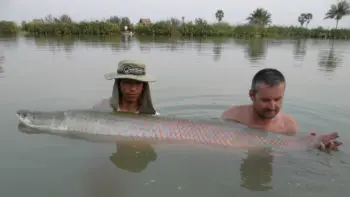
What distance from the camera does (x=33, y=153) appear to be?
11.2ft

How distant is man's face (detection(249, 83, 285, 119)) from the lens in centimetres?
312

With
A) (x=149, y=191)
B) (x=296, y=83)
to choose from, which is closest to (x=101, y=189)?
(x=149, y=191)

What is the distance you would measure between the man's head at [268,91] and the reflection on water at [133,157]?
1266 millimetres

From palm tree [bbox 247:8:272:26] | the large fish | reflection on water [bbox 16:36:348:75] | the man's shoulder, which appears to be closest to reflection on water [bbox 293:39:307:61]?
reflection on water [bbox 16:36:348:75]

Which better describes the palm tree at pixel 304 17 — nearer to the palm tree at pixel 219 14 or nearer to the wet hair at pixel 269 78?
the palm tree at pixel 219 14

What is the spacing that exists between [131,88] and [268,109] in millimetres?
1553

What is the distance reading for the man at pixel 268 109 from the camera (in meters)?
3.13

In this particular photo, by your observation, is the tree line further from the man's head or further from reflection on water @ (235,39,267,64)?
the man's head

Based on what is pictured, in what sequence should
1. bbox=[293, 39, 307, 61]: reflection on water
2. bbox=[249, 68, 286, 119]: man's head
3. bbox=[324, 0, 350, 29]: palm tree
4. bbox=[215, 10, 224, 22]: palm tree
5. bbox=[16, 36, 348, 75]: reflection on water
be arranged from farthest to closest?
bbox=[215, 10, 224, 22]: palm tree → bbox=[324, 0, 350, 29]: palm tree → bbox=[293, 39, 307, 61]: reflection on water → bbox=[16, 36, 348, 75]: reflection on water → bbox=[249, 68, 286, 119]: man's head

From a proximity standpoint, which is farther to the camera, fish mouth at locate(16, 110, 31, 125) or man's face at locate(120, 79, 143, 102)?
fish mouth at locate(16, 110, 31, 125)

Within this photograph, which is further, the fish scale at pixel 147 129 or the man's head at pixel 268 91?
the fish scale at pixel 147 129

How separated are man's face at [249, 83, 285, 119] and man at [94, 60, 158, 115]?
1.19m

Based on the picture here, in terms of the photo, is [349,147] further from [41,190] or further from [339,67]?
[339,67]

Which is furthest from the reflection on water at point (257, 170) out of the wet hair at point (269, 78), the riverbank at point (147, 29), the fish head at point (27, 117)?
the riverbank at point (147, 29)
